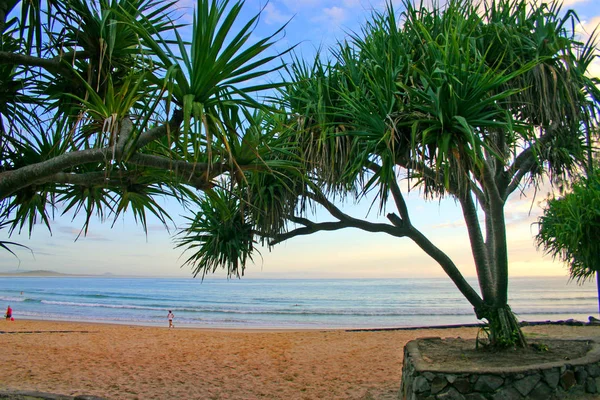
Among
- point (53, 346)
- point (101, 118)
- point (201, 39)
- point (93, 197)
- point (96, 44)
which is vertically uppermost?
point (96, 44)

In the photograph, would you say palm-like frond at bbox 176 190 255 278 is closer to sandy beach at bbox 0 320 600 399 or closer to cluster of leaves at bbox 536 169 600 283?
sandy beach at bbox 0 320 600 399

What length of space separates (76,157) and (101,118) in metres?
0.34

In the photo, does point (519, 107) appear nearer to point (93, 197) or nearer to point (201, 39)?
point (201, 39)

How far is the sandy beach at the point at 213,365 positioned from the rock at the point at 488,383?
1487 mm

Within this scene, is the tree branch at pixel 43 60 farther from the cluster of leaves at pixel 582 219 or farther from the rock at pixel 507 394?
the cluster of leaves at pixel 582 219

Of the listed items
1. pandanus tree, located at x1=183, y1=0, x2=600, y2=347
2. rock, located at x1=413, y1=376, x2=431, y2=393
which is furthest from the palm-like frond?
rock, located at x1=413, y1=376, x2=431, y2=393

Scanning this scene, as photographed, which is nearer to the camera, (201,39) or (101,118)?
(201,39)

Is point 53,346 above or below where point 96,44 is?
below

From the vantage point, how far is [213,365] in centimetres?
749

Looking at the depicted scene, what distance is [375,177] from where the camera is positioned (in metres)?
4.27

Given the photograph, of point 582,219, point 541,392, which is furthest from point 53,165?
point 582,219

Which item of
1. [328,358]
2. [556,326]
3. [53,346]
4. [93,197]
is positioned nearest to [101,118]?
[93,197]

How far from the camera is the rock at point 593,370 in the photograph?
14.0 feet

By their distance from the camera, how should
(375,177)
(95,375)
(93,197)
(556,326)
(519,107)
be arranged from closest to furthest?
(93,197)
(375,177)
(519,107)
(95,375)
(556,326)
